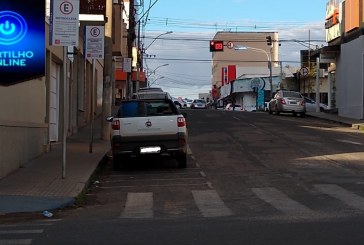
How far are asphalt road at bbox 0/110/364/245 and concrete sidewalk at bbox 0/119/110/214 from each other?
430mm

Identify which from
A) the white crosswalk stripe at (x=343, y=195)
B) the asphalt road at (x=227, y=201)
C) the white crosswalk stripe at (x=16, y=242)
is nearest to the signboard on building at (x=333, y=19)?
the asphalt road at (x=227, y=201)

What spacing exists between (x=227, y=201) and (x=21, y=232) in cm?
406

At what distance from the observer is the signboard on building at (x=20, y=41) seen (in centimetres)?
1288

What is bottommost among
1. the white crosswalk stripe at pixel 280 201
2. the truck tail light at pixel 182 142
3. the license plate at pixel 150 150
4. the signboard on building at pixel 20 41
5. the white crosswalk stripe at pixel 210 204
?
the white crosswalk stripe at pixel 210 204

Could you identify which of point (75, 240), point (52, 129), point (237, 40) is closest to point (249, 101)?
point (237, 40)

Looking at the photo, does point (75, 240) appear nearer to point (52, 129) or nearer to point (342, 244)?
point (342, 244)

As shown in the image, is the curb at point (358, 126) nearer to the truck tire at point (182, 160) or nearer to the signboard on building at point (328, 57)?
the signboard on building at point (328, 57)

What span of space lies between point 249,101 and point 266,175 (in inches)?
2906

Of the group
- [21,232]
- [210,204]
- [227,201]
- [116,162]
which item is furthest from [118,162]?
[21,232]

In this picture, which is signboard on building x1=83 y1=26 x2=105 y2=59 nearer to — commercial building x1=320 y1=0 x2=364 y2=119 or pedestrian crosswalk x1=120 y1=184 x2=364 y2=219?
pedestrian crosswalk x1=120 y1=184 x2=364 y2=219

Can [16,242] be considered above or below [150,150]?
below

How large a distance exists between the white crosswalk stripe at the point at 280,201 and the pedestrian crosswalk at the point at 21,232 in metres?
3.83

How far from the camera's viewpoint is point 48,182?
42.4 ft

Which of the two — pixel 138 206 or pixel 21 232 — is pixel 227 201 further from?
pixel 21 232
